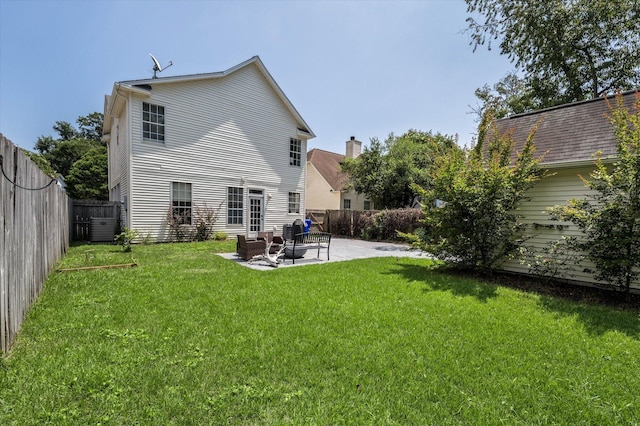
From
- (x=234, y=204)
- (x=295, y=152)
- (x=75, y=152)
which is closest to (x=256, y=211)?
(x=234, y=204)

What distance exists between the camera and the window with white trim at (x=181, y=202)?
12508 millimetres

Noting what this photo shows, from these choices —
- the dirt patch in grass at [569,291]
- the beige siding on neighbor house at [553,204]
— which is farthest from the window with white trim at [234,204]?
the beige siding on neighbor house at [553,204]

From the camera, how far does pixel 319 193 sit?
25.7 meters

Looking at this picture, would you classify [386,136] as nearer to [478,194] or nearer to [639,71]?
[639,71]

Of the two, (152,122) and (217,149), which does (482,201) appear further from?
(152,122)

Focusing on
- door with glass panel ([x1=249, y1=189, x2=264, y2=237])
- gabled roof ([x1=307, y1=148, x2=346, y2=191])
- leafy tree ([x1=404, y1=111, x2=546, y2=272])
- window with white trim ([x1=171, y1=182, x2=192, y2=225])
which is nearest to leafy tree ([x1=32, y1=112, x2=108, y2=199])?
window with white trim ([x1=171, y1=182, x2=192, y2=225])

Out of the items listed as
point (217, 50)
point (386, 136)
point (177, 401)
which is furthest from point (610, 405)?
point (386, 136)

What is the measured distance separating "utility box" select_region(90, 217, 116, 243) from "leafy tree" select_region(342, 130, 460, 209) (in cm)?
1534

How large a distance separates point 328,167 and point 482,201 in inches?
838

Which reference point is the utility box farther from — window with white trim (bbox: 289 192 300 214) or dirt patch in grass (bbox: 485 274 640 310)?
dirt patch in grass (bbox: 485 274 640 310)

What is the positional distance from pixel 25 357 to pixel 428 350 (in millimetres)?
4223

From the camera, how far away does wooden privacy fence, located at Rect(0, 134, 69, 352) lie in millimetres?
2834

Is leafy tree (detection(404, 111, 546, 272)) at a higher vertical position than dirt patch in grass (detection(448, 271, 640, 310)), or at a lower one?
higher

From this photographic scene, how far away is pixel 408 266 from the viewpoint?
28.0 feet
